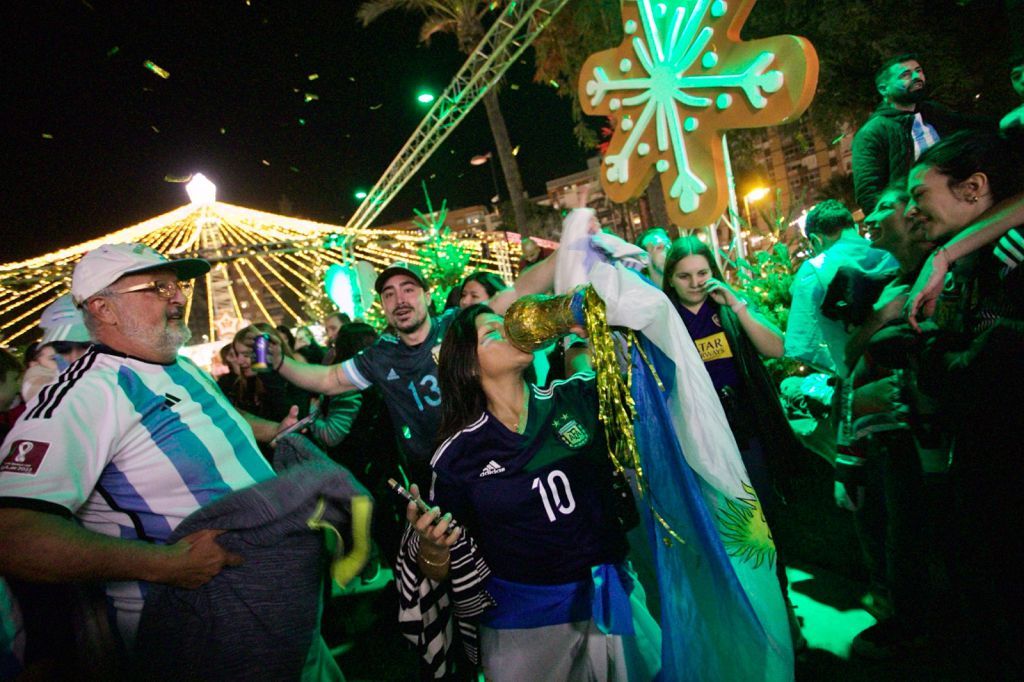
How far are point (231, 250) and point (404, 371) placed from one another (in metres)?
11.9

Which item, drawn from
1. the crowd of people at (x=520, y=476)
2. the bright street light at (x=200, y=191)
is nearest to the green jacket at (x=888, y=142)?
the crowd of people at (x=520, y=476)

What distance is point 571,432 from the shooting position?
199 centimetres

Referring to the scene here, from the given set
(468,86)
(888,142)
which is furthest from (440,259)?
(888,142)

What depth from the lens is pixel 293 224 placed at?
15703 millimetres

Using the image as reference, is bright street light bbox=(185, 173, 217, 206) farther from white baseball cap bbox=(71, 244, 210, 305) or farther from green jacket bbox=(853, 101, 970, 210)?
green jacket bbox=(853, 101, 970, 210)

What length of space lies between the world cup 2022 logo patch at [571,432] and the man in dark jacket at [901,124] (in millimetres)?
3322

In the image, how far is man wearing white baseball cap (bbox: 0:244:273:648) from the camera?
1.47 metres

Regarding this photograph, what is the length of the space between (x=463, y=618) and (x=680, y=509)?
0.93 m

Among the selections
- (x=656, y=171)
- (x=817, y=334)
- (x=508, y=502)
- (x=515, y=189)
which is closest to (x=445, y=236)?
(x=515, y=189)

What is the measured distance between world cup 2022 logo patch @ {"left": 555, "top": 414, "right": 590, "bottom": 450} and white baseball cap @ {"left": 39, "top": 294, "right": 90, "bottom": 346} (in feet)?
8.49

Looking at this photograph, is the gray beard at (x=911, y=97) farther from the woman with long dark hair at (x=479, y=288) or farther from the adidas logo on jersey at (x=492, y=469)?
the adidas logo on jersey at (x=492, y=469)

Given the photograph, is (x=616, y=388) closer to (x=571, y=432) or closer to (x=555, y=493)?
(x=571, y=432)

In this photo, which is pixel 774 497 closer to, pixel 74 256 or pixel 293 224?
pixel 74 256

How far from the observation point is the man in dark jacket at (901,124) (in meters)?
3.42
